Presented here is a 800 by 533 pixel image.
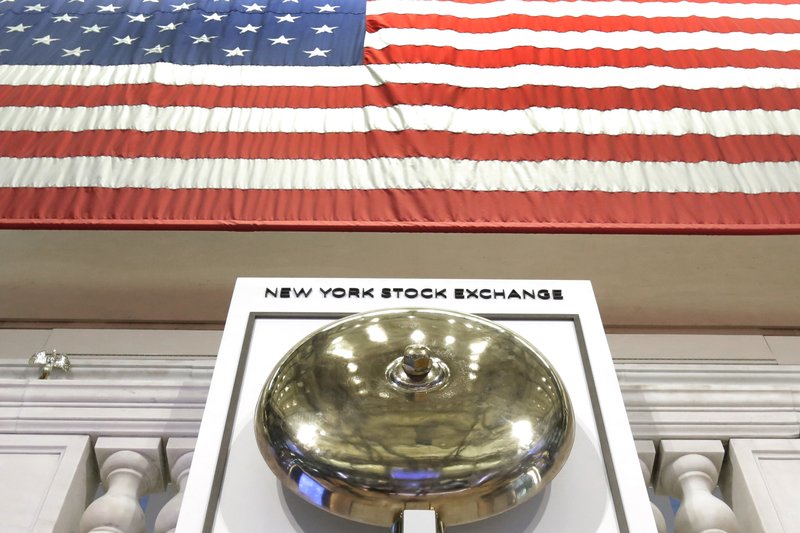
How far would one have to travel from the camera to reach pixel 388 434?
1029mm

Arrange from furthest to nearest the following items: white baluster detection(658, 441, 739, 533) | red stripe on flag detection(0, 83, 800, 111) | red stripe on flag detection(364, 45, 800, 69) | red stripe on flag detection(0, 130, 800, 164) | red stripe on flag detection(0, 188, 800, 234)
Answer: red stripe on flag detection(364, 45, 800, 69), red stripe on flag detection(0, 83, 800, 111), red stripe on flag detection(0, 130, 800, 164), red stripe on flag detection(0, 188, 800, 234), white baluster detection(658, 441, 739, 533)

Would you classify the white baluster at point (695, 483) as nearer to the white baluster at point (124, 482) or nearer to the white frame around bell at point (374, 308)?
the white frame around bell at point (374, 308)

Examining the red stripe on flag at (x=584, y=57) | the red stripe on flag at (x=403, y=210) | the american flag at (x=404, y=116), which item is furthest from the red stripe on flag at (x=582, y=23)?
the red stripe on flag at (x=403, y=210)

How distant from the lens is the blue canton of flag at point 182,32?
2391 millimetres

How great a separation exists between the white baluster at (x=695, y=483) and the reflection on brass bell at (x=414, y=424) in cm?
31

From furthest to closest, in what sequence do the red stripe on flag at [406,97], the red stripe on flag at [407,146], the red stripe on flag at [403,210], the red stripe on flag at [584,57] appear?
the red stripe on flag at [584,57] → the red stripe on flag at [406,97] → the red stripe on flag at [407,146] → the red stripe on flag at [403,210]

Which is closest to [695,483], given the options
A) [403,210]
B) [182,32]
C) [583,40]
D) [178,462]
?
[178,462]

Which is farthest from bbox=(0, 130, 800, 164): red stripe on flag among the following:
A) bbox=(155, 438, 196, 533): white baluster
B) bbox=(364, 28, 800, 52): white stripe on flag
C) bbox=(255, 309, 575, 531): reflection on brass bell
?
bbox=(255, 309, 575, 531): reflection on brass bell

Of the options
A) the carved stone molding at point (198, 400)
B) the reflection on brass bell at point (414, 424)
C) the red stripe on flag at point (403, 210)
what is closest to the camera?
the reflection on brass bell at point (414, 424)

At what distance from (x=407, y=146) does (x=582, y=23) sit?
0.72 metres

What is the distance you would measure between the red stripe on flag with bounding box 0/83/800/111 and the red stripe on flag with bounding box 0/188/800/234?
0.99ft

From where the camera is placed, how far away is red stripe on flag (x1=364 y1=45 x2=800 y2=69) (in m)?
2.36

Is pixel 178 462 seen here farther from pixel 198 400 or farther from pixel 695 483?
pixel 695 483

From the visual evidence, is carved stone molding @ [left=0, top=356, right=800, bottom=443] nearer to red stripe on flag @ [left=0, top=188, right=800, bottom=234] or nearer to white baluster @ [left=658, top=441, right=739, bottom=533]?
white baluster @ [left=658, top=441, right=739, bottom=533]
